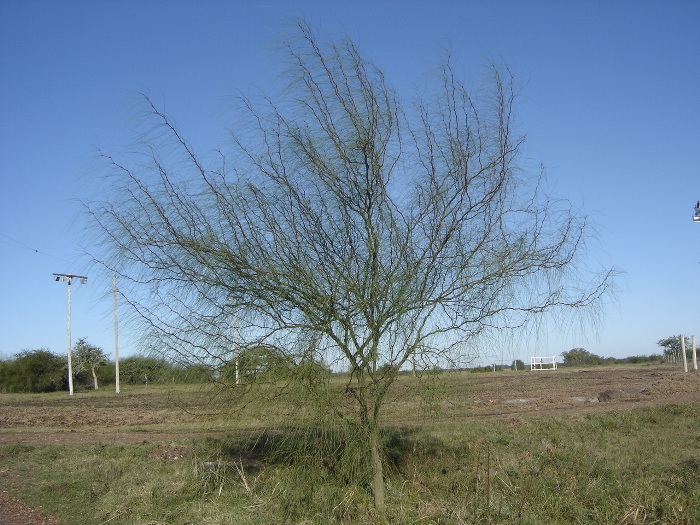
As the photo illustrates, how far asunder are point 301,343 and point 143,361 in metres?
1.84

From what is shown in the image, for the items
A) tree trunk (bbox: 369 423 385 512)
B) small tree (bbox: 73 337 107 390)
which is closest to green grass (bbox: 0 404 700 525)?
tree trunk (bbox: 369 423 385 512)

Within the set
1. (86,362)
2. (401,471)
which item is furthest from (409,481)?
(86,362)

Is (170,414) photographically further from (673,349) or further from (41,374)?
(673,349)

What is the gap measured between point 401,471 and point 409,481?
718 millimetres

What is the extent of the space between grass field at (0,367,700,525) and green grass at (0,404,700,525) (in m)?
0.02

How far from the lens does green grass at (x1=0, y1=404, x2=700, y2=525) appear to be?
7023 mm

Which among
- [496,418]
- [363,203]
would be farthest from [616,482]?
[496,418]

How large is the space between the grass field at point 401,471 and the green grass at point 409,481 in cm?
2

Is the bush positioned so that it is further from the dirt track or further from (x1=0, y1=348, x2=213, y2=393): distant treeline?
the dirt track

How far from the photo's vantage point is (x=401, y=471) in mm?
9320

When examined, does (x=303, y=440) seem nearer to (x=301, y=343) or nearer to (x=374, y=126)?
(x=301, y=343)

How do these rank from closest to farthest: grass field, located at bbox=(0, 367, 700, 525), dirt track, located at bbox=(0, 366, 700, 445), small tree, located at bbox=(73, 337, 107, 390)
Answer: grass field, located at bbox=(0, 367, 700, 525) → dirt track, located at bbox=(0, 366, 700, 445) → small tree, located at bbox=(73, 337, 107, 390)

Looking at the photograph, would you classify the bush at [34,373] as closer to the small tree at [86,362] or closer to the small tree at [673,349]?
the small tree at [86,362]

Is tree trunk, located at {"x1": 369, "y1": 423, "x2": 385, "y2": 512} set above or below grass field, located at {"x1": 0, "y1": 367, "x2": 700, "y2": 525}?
above
